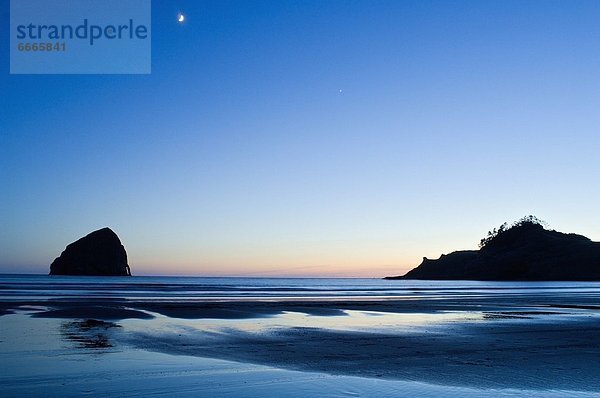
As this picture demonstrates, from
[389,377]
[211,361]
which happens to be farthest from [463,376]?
[211,361]

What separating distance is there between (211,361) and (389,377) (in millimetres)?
4055

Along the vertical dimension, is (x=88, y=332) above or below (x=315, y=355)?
→ above

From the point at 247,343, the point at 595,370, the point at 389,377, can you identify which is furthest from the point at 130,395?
the point at 595,370

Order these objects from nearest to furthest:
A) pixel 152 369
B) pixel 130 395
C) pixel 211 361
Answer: pixel 130 395, pixel 152 369, pixel 211 361

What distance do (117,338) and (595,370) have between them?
12473mm

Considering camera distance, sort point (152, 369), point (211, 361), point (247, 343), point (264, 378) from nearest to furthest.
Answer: point (264, 378) → point (152, 369) → point (211, 361) → point (247, 343)

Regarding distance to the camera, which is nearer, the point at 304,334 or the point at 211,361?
the point at 211,361

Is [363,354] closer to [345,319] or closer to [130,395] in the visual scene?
[130,395]

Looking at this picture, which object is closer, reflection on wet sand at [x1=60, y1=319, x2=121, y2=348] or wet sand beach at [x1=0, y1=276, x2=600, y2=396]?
wet sand beach at [x1=0, y1=276, x2=600, y2=396]

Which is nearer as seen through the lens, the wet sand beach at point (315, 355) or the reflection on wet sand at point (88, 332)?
the wet sand beach at point (315, 355)

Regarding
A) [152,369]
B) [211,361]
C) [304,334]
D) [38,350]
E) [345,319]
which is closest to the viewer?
[152,369]

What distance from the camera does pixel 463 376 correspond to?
10547 millimetres

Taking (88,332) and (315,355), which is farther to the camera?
(88,332)

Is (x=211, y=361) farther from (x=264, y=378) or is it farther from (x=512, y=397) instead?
(x=512, y=397)
